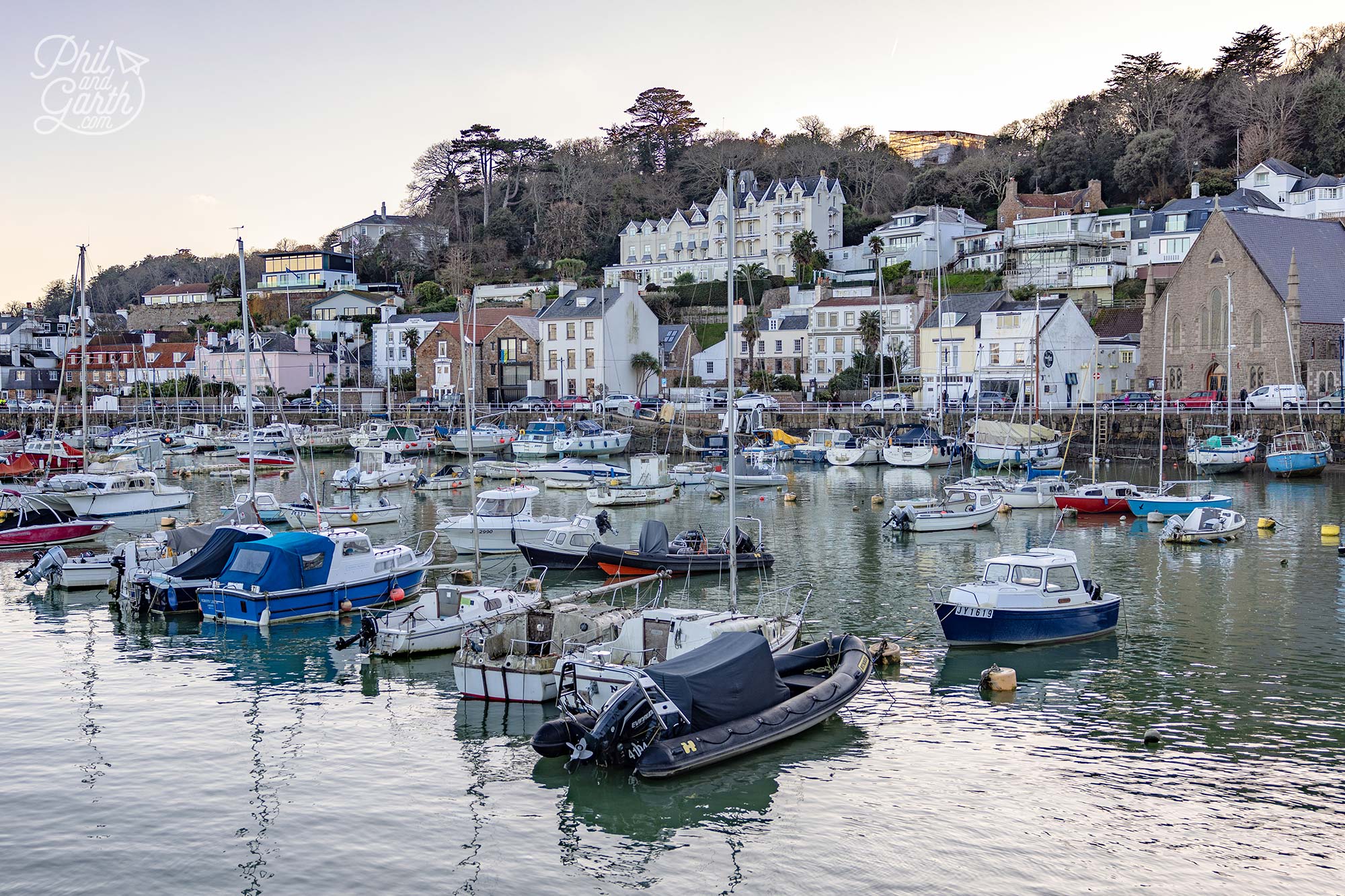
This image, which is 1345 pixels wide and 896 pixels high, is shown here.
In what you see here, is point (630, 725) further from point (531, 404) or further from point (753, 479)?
point (531, 404)

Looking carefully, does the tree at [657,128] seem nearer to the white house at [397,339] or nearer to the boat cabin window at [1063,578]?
the white house at [397,339]

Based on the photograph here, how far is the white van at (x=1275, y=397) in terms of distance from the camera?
217 feet

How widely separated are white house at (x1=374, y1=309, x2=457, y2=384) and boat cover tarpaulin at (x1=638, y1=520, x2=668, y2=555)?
7571cm

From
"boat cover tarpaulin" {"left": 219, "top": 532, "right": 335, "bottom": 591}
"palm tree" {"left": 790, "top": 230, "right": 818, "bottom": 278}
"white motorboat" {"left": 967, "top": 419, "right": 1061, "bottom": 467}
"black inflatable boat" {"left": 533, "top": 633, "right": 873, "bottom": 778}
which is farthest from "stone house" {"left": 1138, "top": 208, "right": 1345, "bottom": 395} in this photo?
"black inflatable boat" {"left": 533, "top": 633, "right": 873, "bottom": 778}

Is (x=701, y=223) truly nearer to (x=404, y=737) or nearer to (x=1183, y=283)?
(x=1183, y=283)

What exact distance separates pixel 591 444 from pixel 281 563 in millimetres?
46122

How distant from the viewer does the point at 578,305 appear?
94.9m

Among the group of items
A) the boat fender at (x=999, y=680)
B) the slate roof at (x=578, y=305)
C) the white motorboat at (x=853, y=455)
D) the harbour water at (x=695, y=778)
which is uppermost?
the slate roof at (x=578, y=305)

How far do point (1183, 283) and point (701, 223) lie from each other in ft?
167

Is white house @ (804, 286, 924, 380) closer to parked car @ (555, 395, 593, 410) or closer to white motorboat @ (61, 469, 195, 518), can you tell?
parked car @ (555, 395, 593, 410)

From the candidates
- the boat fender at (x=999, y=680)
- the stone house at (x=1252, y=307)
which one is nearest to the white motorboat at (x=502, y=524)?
Result: the boat fender at (x=999, y=680)

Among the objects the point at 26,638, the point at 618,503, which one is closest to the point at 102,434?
the point at 618,503

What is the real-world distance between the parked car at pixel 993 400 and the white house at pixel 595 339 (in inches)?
1150

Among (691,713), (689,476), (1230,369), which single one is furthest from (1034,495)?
(691,713)
